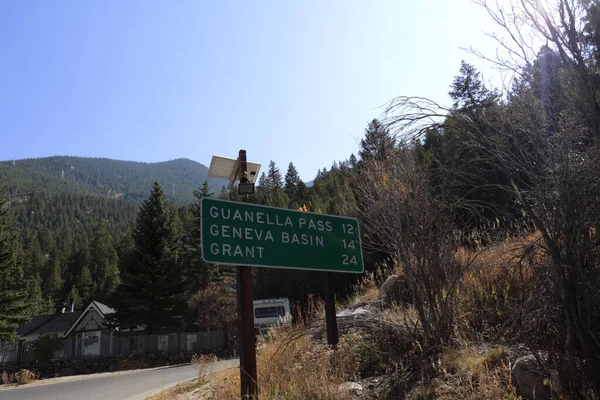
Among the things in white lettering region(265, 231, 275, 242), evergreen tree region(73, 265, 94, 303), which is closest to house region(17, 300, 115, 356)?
evergreen tree region(73, 265, 94, 303)

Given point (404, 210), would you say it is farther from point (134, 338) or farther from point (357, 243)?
point (134, 338)

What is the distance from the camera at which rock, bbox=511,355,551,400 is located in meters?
3.69

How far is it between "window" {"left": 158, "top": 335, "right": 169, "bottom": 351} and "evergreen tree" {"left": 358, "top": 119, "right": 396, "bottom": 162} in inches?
903

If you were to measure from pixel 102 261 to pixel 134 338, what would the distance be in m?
69.3

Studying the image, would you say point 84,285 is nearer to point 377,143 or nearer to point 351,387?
point 377,143

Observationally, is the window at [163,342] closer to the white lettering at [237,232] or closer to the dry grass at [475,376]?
the white lettering at [237,232]

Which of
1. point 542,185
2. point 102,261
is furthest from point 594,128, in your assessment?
point 102,261

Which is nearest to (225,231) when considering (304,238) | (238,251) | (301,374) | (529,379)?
(238,251)

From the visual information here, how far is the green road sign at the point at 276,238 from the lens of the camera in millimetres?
4758

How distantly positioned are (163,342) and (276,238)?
24679 millimetres

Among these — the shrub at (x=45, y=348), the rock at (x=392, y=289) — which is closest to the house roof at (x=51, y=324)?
the shrub at (x=45, y=348)

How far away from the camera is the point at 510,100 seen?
4.70 metres

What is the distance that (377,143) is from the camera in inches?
272

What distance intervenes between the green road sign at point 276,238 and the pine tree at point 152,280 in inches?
1135
